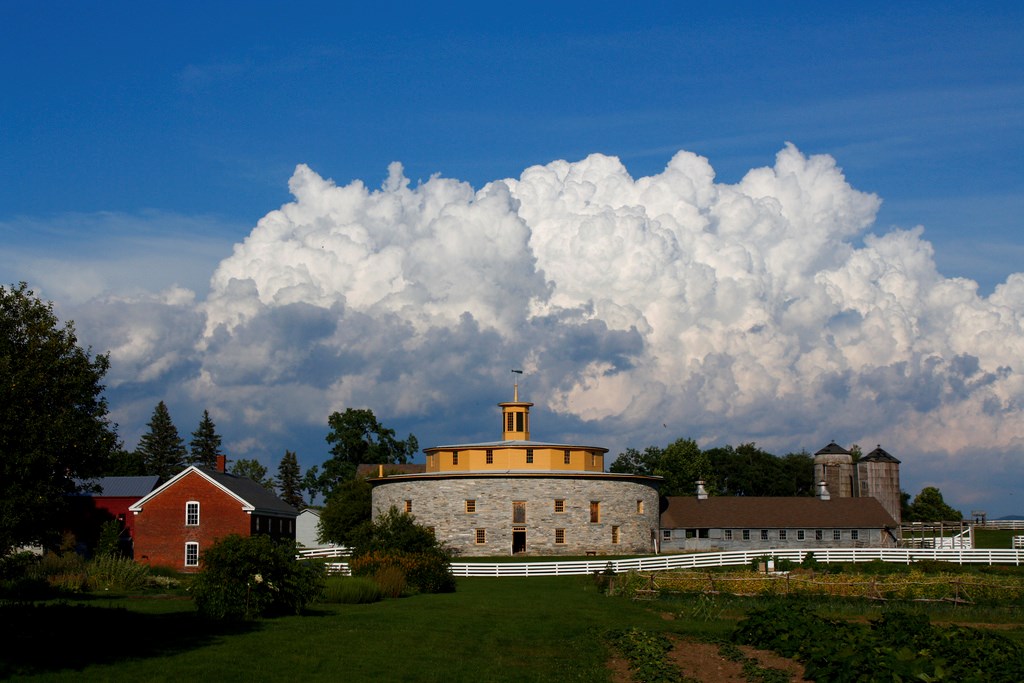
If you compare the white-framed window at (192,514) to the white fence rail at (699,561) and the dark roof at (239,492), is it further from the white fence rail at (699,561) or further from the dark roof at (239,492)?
the white fence rail at (699,561)

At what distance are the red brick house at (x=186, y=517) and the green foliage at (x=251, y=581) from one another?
3337cm

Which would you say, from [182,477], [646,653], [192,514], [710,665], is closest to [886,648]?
[710,665]

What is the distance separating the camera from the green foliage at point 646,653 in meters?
19.8

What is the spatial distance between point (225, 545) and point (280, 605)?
7.57 ft

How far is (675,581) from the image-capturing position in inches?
1494

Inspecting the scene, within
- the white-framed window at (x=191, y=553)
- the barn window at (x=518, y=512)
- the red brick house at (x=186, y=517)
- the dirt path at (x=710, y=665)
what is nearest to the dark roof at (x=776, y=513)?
the barn window at (x=518, y=512)

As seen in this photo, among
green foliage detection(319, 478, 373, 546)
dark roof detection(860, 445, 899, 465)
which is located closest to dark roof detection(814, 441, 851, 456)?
dark roof detection(860, 445, 899, 465)

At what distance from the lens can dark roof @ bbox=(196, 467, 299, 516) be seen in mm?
62969

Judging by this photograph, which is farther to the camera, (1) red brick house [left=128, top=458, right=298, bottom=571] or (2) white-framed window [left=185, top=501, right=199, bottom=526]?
(2) white-framed window [left=185, top=501, right=199, bottom=526]

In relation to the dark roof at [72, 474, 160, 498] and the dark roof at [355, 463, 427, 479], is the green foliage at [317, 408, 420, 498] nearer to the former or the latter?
the dark roof at [355, 463, 427, 479]

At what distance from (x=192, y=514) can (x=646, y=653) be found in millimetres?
45191

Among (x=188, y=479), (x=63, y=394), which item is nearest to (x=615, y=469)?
(x=188, y=479)

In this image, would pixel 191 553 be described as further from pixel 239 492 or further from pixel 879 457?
pixel 879 457

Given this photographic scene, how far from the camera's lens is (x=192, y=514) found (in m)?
61.8
